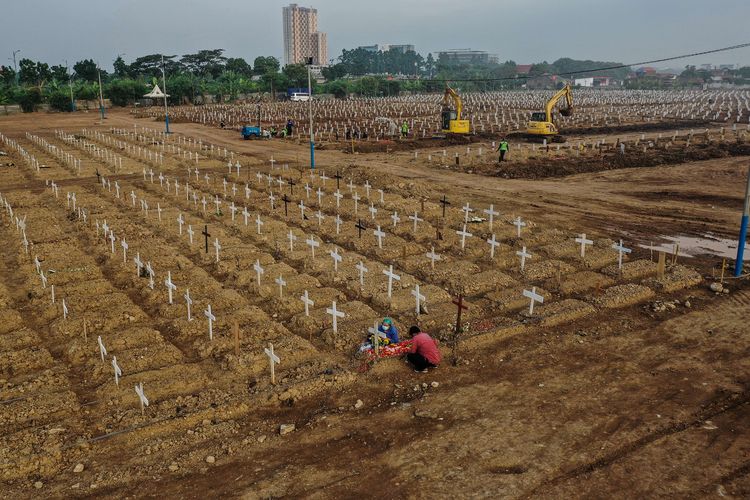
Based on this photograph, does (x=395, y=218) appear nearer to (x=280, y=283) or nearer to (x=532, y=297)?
(x=280, y=283)

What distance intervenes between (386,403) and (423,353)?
127cm

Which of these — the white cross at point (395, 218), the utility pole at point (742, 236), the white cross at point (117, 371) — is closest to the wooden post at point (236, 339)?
the white cross at point (117, 371)

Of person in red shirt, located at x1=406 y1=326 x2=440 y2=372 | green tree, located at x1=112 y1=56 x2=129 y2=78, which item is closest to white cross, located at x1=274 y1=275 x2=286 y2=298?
person in red shirt, located at x1=406 y1=326 x2=440 y2=372

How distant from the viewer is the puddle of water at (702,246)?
18.0 meters

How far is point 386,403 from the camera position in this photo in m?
9.65

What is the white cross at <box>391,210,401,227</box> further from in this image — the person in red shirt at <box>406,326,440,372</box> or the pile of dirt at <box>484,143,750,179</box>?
the pile of dirt at <box>484,143,750,179</box>

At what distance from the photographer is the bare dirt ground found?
7.69 meters

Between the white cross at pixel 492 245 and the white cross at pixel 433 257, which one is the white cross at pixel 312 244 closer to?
the white cross at pixel 433 257

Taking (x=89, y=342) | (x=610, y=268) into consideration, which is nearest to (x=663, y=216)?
(x=610, y=268)

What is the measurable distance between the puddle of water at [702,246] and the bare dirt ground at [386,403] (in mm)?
1101

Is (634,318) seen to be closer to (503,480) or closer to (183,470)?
(503,480)

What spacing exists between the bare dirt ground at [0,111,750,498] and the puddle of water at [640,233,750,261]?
1.10 metres

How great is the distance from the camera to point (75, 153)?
127 ft

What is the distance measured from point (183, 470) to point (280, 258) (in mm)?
9525
